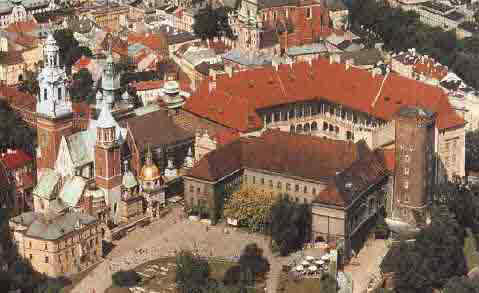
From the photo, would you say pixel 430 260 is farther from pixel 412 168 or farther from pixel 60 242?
pixel 60 242

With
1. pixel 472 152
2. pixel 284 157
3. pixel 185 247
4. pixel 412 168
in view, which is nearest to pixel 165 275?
pixel 185 247

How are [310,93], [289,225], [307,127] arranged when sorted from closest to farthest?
[289,225] < [310,93] < [307,127]

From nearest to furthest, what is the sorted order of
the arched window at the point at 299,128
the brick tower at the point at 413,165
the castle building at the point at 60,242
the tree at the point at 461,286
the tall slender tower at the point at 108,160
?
the tree at the point at 461,286 → the castle building at the point at 60,242 → the brick tower at the point at 413,165 → the tall slender tower at the point at 108,160 → the arched window at the point at 299,128

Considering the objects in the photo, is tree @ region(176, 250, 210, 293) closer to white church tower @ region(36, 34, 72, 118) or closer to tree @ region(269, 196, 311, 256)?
tree @ region(269, 196, 311, 256)

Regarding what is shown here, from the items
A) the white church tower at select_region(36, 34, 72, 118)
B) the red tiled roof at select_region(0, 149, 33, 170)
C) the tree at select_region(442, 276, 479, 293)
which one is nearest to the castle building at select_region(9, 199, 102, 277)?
the white church tower at select_region(36, 34, 72, 118)

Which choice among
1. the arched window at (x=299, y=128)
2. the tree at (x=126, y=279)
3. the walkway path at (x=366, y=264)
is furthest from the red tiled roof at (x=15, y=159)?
the walkway path at (x=366, y=264)

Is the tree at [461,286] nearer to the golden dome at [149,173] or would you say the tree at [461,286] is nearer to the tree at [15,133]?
the golden dome at [149,173]
